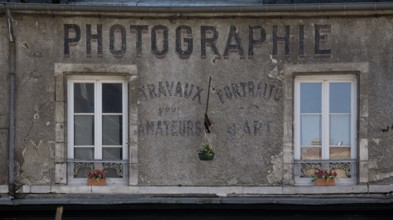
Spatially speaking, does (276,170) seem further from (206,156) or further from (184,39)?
(184,39)

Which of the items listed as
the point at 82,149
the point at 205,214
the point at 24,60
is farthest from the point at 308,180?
the point at 24,60

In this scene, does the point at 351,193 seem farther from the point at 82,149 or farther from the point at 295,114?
the point at 82,149

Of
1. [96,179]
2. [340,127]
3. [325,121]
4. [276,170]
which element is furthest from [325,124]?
[96,179]

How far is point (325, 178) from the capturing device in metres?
11.4

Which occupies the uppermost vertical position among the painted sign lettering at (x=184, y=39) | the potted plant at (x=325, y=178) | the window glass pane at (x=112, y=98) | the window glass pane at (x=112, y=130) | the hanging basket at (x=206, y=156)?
the painted sign lettering at (x=184, y=39)

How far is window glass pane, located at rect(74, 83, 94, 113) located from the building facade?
0.10m

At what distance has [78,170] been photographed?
11.6 m

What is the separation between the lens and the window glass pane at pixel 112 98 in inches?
459

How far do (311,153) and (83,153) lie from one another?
3.28 metres

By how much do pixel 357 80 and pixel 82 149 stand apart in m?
4.06

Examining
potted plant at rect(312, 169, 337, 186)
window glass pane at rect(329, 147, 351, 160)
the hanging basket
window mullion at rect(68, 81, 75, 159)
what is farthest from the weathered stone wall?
window glass pane at rect(329, 147, 351, 160)

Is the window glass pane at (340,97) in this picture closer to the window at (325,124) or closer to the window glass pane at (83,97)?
the window at (325,124)

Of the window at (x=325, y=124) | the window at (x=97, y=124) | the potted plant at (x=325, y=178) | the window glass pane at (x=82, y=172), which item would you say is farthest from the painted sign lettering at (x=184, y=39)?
the potted plant at (x=325, y=178)

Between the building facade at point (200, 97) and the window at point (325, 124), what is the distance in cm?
1
